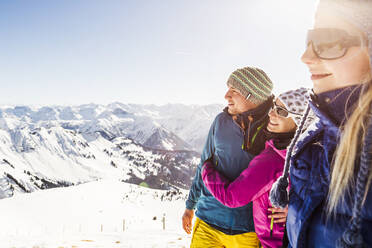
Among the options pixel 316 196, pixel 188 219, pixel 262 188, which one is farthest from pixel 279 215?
pixel 188 219

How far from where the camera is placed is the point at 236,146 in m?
2.77

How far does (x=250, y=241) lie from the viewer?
267cm

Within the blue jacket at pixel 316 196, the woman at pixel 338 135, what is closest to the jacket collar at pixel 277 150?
the blue jacket at pixel 316 196

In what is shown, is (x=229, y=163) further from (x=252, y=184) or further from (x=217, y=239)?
(x=217, y=239)

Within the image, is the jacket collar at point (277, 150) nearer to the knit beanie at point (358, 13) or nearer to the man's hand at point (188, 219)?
the knit beanie at point (358, 13)

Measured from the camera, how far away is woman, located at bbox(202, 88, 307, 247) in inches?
82.0

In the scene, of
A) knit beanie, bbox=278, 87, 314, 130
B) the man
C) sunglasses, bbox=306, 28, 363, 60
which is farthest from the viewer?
the man

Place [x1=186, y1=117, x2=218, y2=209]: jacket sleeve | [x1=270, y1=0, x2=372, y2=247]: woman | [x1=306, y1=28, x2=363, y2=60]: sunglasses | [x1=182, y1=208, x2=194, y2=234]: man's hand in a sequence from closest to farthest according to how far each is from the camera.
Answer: [x1=270, y1=0, x2=372, y2=247]: woman
[x1=306, y1=28, x2=363, y2=60]: sunglasses
[x1=186, y1=117, x2=218, y2=209]: jacket sleeve
[x1=182, y1=208, x2=194, y2=234]: man's hand

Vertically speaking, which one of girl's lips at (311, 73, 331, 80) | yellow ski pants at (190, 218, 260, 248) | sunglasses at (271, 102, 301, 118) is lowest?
yellow ski pants at (190, 218, 260, 248)

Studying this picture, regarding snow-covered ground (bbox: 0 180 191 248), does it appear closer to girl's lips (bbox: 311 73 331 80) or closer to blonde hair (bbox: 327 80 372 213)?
blonde hair (bbox: 327 80 372 213)

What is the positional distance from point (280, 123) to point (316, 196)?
115 cm

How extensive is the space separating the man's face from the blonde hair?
1852 millimetres

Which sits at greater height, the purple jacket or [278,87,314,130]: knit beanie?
[278,87,314,130]: knit beanie

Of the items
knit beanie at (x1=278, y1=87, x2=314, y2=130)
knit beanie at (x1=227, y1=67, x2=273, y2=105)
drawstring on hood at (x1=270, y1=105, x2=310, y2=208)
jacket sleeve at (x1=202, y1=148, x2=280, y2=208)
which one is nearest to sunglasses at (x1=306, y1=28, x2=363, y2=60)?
drawstring on hood at (x1=270, y1=105, x2=310, y2=208)
